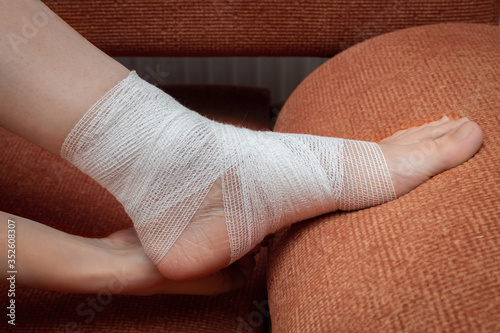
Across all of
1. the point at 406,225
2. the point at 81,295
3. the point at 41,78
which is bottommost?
the point at 81,295

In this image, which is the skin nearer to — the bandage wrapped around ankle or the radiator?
the bandage wrapped around ankle

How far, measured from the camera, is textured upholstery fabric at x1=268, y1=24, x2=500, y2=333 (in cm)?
41

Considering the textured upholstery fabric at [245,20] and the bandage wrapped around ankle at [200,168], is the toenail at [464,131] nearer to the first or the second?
the bandage wrapped around ankle at [200,168]

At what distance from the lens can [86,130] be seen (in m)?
0.55

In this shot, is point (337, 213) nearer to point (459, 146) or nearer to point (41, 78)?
point (459, 146)

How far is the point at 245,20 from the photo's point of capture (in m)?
0.95

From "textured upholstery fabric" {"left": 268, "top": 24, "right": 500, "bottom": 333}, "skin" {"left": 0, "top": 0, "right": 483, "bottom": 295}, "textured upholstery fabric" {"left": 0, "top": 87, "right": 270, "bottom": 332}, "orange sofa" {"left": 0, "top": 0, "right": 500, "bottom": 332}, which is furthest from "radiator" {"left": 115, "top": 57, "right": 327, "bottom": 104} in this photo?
"skin" {"left": 0, "top": 0, "right": 483, "bottom": 295}

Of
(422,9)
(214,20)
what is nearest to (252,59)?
(214,20)

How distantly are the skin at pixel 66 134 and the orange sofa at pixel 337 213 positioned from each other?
3cm

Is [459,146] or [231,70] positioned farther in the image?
[231,70]

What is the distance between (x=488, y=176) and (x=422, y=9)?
56cm

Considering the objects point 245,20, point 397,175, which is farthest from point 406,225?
point 245,20

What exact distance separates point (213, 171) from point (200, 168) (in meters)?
0.02

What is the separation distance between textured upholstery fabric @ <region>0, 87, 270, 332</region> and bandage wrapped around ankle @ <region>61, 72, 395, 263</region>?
10 centimetres
